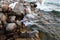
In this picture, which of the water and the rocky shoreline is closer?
the rocky shoreline

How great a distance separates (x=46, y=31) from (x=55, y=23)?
1.27 m

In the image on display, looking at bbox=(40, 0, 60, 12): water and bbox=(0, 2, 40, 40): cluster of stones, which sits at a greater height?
bbox=(0, 2, 40, 40): cluster of stones

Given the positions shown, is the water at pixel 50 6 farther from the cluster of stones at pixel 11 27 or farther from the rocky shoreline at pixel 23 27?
the cluster of stones at pixel 11 27

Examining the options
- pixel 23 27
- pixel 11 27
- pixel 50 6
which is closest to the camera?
pixel 11 27

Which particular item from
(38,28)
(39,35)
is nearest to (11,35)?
(39,35)

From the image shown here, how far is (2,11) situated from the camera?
6746 mm

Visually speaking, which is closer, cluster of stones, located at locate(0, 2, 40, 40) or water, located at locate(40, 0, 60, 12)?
cluster of stones, located at locate(0, 2, 40, 40)

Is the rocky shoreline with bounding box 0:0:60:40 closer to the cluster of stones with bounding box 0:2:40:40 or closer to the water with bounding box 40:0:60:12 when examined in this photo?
the cluster of stones with bounding box 0:2:40:40

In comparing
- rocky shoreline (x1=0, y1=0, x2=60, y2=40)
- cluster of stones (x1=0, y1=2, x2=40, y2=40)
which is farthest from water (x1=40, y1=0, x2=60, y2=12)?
cluster of stones (x1=0, y1=2, x2=40, y2=40)

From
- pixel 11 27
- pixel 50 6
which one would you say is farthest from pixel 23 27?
pixel 50 6

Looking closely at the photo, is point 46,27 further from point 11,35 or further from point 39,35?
point 11,35

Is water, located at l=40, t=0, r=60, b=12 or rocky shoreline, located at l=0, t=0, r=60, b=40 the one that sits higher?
rocky shoreline, located at l=0, t=0, r=60, b=40

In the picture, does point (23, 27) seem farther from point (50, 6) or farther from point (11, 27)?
point (50, 6)

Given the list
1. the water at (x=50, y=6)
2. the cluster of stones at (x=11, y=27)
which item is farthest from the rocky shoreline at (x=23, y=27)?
the water at (x=50, y=6)
